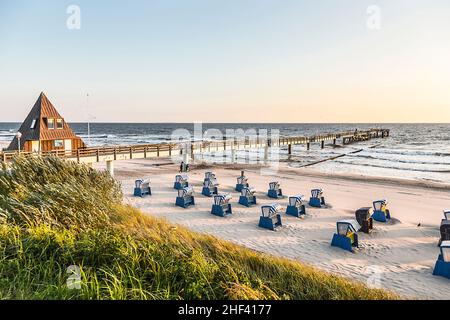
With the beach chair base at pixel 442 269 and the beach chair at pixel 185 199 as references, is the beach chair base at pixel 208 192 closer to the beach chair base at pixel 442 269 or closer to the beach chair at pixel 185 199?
the beach chair at pixel 185 199

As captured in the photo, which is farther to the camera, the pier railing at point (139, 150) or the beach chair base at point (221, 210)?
the pier railing at point (139, 150)

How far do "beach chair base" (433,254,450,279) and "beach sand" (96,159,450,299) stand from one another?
0.61 ft

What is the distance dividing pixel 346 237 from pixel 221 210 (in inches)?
234

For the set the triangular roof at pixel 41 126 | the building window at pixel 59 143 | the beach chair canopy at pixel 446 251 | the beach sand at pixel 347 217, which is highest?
the triangular roof at pixel 41 126

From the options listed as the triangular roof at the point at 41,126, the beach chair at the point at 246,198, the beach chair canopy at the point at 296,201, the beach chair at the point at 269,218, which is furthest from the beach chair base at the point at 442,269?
the triangular roof at the point at 41,126

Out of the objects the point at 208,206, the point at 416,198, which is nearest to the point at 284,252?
the point at 208,206

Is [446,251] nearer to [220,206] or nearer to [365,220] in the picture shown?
[365,220]

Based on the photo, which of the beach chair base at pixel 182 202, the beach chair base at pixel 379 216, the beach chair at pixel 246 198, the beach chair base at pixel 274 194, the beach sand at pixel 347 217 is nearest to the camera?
the beach sand at pixel 347 217

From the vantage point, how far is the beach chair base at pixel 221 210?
15144 mm

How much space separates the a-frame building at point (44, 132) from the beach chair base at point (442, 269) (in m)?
25.0
